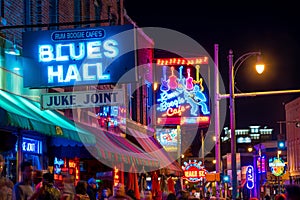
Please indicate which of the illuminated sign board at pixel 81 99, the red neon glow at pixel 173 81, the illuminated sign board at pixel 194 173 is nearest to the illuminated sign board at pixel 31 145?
the illuminated sign board at pixel 81 99

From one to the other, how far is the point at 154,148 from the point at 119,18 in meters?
5.89

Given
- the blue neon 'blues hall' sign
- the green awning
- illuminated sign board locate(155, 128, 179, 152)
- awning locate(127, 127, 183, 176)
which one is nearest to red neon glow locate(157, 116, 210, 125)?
illuminated sign board locate(155, 128, 179, 152)


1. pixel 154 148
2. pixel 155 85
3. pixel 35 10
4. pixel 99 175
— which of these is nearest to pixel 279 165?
pixel 155 85

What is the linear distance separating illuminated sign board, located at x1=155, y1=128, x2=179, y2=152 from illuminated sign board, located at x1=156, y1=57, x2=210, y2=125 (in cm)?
568

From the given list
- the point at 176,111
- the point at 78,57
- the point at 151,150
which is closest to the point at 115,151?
the point at 78,57

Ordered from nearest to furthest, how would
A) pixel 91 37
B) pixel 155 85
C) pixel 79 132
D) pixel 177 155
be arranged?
1. pixel 91 37
2. pixel 79 132
3. pixel 155 85
4. pixel 177 155

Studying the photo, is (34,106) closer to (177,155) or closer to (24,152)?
(24,152)

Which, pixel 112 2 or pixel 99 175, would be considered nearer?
pixel 99 175

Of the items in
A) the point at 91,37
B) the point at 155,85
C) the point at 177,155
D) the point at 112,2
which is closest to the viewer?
the point at 91,37

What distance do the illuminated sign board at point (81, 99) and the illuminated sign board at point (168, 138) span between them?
28.4 metres

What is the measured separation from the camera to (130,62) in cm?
1538

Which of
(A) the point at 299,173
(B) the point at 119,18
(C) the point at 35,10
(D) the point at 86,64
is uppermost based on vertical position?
(B) the point at 119,18

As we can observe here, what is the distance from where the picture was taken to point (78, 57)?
600 inches

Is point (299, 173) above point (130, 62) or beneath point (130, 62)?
beneath
